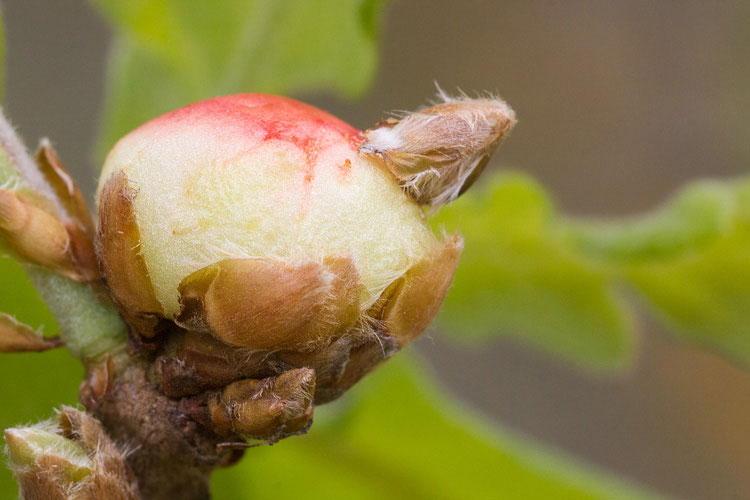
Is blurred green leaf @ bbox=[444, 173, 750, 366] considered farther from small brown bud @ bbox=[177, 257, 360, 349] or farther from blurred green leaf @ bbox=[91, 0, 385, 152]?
small brown bud @ bbox=[177, 257, 360, 349]

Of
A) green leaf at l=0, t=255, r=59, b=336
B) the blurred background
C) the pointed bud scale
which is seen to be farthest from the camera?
the blurred background

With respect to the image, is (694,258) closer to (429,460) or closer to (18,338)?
(429,460)

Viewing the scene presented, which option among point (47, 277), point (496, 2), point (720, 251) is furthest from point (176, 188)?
point (496, 2)

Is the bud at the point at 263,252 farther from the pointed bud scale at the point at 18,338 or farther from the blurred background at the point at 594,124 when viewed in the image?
the blurred background at the point at 594,124

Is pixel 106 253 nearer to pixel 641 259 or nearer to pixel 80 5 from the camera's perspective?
pixel 641 259

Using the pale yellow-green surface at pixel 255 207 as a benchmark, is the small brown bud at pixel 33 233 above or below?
below

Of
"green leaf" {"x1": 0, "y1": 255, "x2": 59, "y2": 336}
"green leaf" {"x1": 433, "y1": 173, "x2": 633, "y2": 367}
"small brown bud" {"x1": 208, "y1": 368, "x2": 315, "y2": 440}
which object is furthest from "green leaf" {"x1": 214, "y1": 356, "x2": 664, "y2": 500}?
"small brown bud" {"x1": 208, "y1": 368, "x2": 315, "y2": 440}

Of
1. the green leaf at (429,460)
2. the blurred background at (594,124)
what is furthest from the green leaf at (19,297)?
the blurred background at (594,124)
